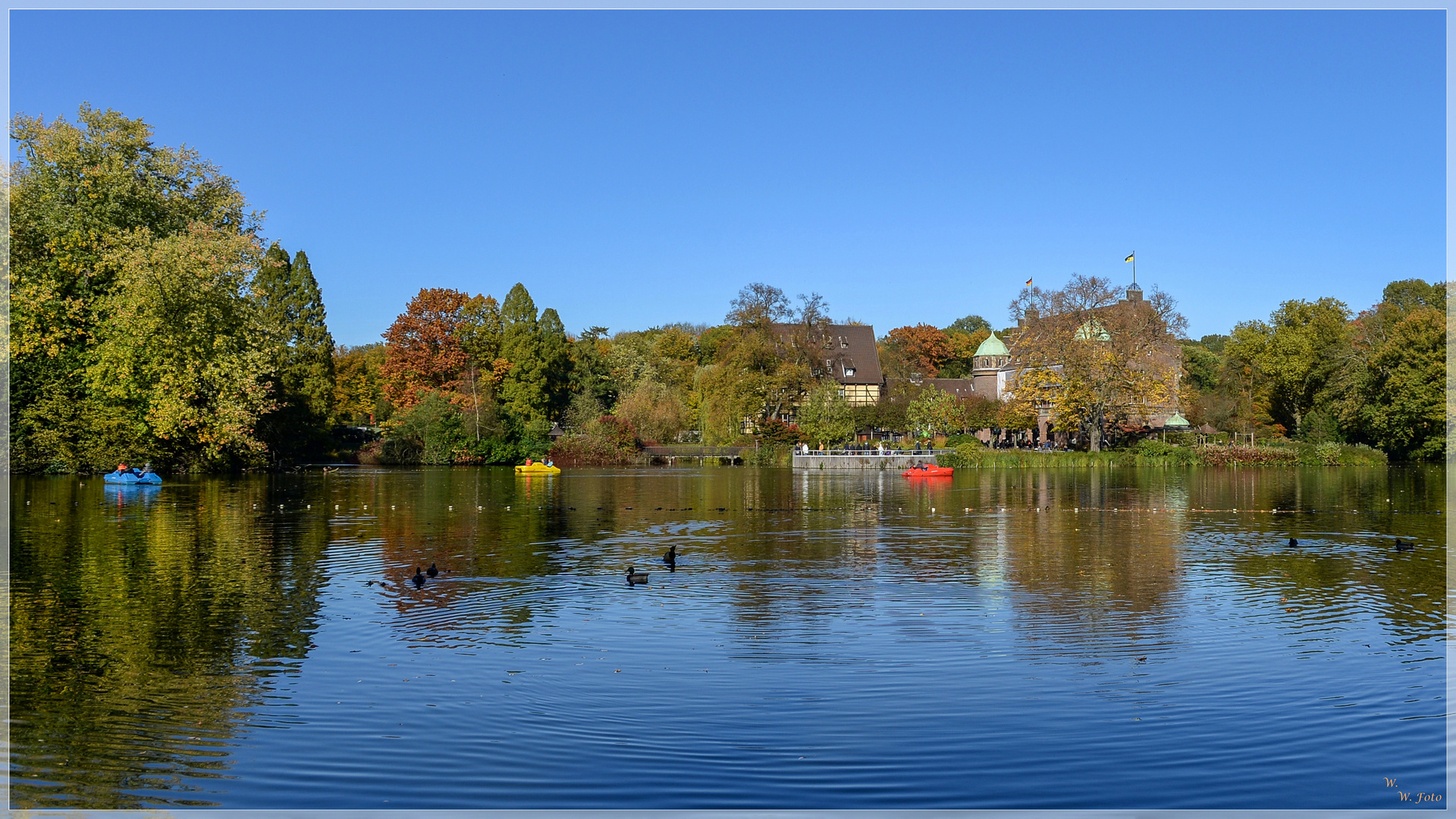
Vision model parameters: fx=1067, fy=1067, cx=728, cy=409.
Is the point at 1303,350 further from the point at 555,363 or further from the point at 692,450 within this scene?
the point at 555,363

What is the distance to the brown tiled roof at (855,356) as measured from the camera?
99.2m

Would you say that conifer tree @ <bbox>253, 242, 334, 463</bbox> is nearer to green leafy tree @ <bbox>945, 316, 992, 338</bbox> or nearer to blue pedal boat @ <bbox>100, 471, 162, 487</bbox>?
blue pedal boat @ <bbox>100, 471, 162, 487</bbox>

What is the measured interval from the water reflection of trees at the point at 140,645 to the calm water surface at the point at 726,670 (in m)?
0.06

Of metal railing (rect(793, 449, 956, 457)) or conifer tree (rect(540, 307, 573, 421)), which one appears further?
conifer tree (rect(540, 307, 573, 421))

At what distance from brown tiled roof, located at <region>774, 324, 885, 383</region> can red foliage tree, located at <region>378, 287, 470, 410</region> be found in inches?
1280

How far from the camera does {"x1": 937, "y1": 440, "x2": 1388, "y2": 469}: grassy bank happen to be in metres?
69.2

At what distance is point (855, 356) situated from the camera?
102 meters

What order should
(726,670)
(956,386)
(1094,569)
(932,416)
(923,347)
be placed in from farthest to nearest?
1. (923,347)
2. (956,386)
3. (932,416)
4. (1094,569)
5. (726,670)

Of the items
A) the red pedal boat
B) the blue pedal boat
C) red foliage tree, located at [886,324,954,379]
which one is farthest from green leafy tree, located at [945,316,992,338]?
the blue pedal boat

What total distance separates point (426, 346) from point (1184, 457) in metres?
55.3

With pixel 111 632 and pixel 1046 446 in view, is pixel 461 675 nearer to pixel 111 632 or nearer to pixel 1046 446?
pixel 111 632

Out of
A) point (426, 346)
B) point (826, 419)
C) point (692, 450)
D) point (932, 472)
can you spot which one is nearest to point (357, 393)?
point (426, 346)

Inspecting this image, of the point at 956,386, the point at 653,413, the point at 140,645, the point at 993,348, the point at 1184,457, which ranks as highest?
the point at 993,348

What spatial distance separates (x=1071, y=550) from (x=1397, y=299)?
84068 millimetres
